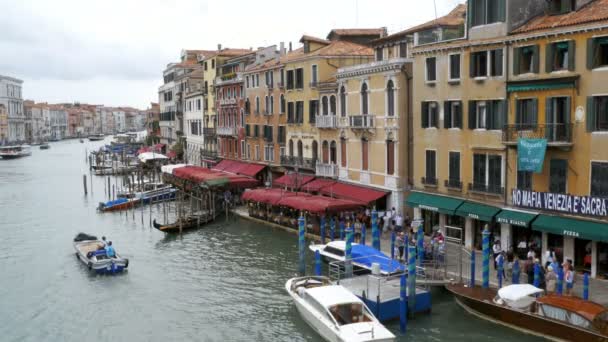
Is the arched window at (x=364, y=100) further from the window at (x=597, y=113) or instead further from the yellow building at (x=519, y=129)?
the window at (x=597, y=113)

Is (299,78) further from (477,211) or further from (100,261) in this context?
(477,211)

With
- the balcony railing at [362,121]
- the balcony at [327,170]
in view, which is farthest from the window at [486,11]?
the balcony at [327,170]

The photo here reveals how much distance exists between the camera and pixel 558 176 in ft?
85.0

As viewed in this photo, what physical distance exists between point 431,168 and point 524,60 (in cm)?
782

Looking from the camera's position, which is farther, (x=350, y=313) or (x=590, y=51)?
(x=590, y=51)

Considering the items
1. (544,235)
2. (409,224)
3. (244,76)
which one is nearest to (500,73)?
(544,235)

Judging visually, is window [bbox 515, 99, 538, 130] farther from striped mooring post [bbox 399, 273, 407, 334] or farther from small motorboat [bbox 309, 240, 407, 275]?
striped mooring post [bbox 399, 273, 407, 334]

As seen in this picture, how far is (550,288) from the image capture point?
22.8 meters

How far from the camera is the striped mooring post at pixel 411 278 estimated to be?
918 inches

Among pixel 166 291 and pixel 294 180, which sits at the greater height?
pixel 294 180

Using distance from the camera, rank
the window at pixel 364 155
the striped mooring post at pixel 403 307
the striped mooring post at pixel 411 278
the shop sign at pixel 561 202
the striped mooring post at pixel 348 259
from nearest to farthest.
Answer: the striped mooring post at pixel 403 307 < the striped mooring post at pixel 411 278 < the shop sign at pixel 561 202 < the striped mooring post at pixel 348 259 < the window at pixel 364 155

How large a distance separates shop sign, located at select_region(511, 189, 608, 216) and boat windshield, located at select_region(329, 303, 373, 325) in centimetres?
931

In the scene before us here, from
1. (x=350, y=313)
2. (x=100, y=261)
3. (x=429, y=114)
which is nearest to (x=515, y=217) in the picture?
(x=429, y=114)

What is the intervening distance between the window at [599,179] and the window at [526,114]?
10.4 feet
